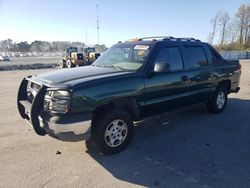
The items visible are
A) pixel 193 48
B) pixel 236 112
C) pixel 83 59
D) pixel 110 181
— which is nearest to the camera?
pixel 110 181

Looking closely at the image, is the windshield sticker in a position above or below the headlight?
above

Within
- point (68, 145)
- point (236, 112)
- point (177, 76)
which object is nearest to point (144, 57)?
point (177, 76)

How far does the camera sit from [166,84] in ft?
15.8

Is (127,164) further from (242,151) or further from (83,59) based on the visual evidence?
(83,59)

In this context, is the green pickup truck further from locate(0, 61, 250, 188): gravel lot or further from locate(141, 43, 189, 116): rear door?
locate(0, 61, 250, 188): gravel lot

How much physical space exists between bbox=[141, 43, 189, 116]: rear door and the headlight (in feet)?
4.82

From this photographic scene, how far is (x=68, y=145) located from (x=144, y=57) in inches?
84.1

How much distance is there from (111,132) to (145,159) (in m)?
0.70

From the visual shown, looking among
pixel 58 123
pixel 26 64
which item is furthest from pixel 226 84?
pixel 26 64

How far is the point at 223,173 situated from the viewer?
3.55 m

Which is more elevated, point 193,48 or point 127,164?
point 193,48

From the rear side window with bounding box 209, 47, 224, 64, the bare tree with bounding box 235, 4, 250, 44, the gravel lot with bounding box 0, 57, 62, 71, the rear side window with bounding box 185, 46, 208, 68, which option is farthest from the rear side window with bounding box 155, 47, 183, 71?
A: the bare tree with bounding box 235, 4, 250, 44

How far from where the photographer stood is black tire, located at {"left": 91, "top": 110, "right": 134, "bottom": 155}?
3.97 m

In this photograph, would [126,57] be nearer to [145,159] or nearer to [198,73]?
[198,73]
